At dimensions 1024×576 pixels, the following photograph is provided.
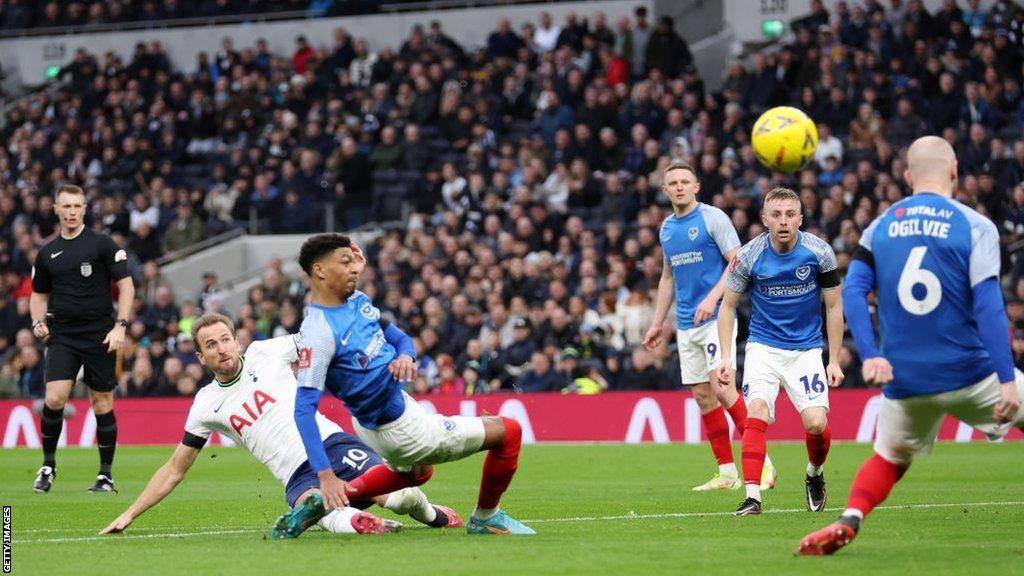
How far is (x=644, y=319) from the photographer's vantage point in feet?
72.4

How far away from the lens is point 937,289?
290 inches

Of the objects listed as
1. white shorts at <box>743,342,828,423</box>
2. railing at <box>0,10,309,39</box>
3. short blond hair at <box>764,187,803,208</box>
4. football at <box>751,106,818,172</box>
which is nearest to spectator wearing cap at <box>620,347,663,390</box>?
football at <box>751,106,818,172</box>

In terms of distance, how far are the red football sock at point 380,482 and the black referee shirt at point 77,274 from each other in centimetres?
549

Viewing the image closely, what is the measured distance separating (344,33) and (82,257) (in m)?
18.8

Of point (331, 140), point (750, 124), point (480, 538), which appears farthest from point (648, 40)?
point (480, 538)

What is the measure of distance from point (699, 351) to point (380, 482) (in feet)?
15.0

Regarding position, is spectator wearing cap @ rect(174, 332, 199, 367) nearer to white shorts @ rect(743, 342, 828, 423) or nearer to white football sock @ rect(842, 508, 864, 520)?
white shorts @ rect(743, 342, 828, 423)

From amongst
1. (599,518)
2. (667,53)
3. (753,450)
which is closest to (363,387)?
(599,518)

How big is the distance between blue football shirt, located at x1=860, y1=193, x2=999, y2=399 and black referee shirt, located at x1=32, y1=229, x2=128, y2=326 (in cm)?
822

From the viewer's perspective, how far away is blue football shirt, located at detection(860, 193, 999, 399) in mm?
7336

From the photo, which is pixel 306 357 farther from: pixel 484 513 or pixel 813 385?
pixel 813 385

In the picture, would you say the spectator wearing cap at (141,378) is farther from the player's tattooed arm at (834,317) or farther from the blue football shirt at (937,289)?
the blue football shirt at (937,289)

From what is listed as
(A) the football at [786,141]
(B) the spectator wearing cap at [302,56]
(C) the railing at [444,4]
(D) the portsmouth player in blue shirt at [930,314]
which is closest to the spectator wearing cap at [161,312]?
(B) the spectator wearing cap at [302,56]

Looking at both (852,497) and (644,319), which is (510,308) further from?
(852,497)
